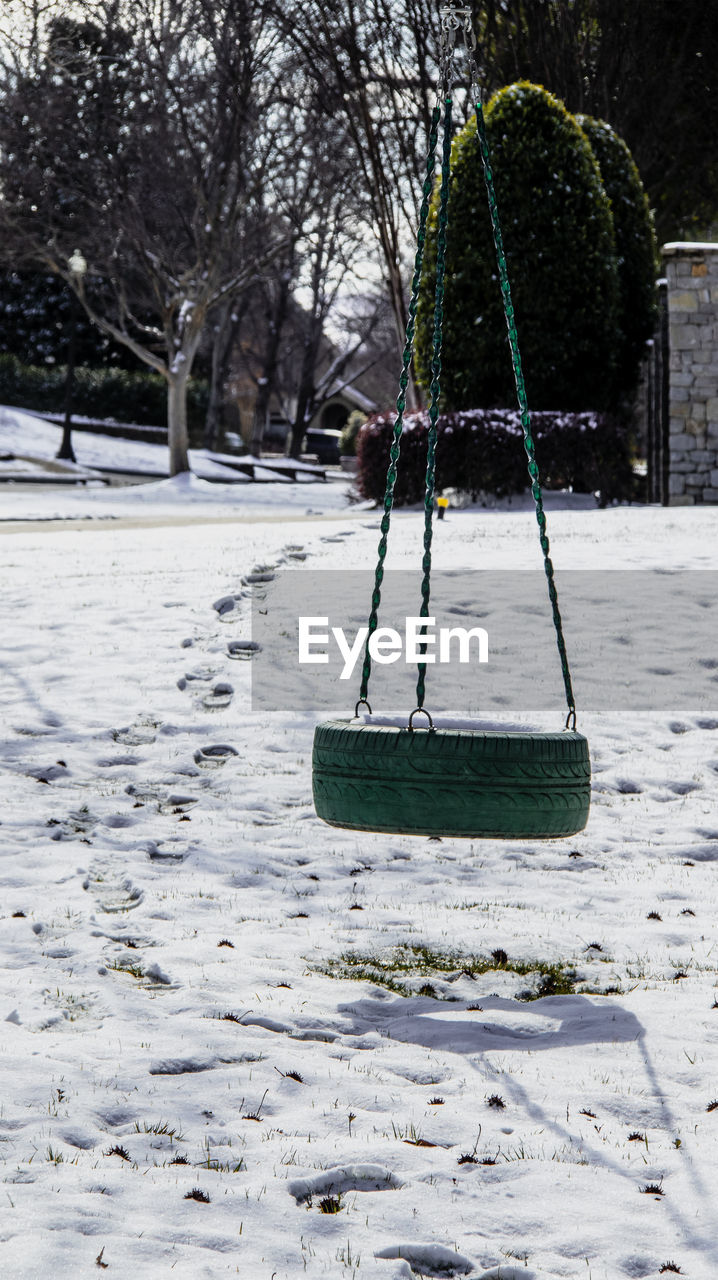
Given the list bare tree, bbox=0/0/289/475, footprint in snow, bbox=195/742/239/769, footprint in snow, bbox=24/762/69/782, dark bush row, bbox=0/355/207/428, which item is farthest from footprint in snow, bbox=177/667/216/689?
dark bush row, bbox=0/355/207/428

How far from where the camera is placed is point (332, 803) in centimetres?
373

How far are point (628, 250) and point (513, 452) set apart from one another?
12.0ft

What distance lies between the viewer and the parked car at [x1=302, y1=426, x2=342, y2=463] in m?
52.9

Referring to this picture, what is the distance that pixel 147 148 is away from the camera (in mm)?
22688

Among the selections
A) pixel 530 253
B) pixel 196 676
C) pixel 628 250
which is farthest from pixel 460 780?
pixel 628 250

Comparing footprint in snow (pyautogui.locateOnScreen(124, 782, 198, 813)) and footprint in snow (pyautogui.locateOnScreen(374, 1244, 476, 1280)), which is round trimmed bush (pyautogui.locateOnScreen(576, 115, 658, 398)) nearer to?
footprint in snow (pyautogui.locateOnScreen(124, 782, 198, 813))

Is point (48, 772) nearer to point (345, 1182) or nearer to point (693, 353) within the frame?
point (345, 1182)

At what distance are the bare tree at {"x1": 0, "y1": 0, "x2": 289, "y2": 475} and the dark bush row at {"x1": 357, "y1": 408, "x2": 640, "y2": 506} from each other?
959cm

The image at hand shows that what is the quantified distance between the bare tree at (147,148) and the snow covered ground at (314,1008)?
1626cm

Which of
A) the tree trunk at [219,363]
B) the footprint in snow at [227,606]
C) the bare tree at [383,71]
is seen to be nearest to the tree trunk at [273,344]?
the tree trunk at [219,363]

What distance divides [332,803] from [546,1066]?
0.95 m

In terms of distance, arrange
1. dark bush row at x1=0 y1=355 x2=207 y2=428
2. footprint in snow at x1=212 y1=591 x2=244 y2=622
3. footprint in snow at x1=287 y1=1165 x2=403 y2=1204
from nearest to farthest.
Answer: footprint in snow at x1=287 y1=1165 x2=403 y2=1204 → footprint in snow at x1=212 y1=591 x2=244 y2=622 → dark bush row at x1=0 y1=355 x2=207 y2=428

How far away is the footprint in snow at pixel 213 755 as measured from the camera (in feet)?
19.5

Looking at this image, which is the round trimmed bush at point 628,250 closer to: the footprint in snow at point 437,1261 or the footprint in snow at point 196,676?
the footprint in snow at point 196,676
